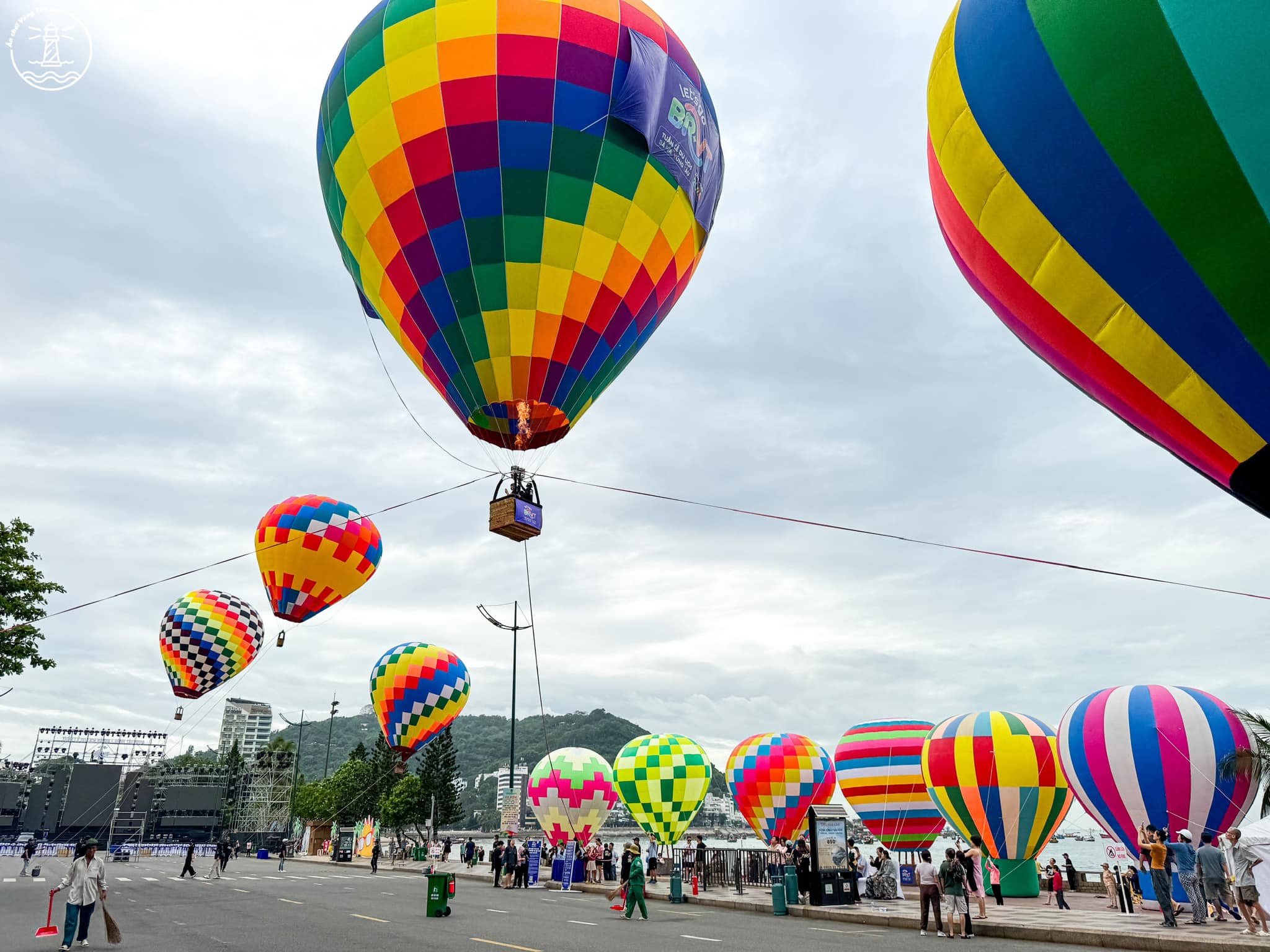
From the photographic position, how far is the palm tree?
14.5 m

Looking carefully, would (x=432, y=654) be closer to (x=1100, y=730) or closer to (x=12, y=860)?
(x=1100, y=730)

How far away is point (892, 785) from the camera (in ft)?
80.0

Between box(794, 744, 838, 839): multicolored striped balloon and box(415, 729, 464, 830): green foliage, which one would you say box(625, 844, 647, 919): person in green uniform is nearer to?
box(794, 744, 838, 839): multicolored striped balloon

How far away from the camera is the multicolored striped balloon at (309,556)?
25594 millimetres

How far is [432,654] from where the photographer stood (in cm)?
3462

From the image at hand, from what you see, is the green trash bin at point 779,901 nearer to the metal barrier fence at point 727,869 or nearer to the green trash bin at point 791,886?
the green trash bin at point 791,886

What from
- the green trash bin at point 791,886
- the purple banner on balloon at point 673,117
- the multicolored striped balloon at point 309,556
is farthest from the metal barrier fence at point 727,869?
the purple banner on balloon at point 673,117

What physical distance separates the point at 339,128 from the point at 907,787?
22461 mm

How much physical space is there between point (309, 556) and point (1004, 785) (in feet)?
66.4

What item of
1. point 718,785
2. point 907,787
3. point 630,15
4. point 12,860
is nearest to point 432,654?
point 907,787

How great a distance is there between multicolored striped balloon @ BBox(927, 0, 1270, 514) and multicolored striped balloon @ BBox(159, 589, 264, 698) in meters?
35.1

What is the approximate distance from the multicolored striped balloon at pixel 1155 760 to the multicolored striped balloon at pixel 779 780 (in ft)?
35.6

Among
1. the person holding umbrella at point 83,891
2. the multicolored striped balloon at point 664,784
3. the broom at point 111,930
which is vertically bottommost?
the broom at point 111,930

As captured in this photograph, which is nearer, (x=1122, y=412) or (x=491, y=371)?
(x=1122, y=412)
